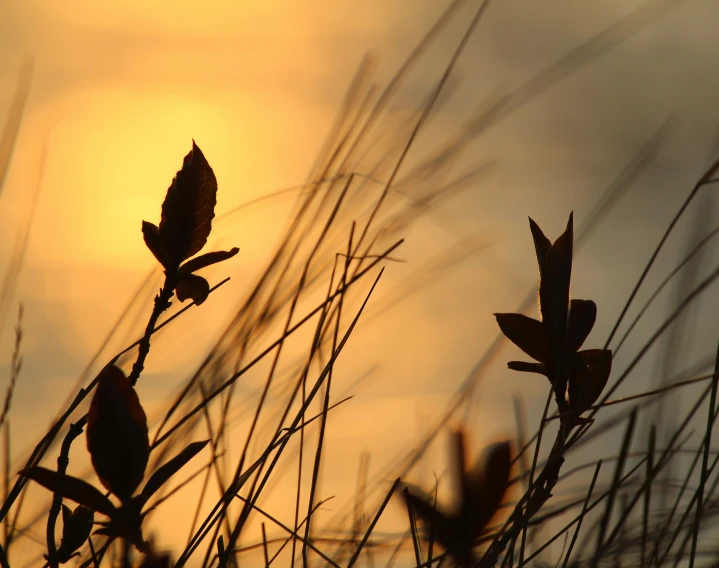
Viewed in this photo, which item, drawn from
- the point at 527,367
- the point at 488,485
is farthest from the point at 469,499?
the point at 527,367

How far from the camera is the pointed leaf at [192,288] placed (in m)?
0.53

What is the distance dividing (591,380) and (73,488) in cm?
33

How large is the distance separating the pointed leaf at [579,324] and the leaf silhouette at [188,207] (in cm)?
24

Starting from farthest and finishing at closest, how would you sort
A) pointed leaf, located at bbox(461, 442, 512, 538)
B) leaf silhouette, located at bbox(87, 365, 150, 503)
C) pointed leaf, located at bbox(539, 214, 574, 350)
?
pointed leaf, located at bbox(461, 442, 512, 538) < pointed leaf, located at bbox(539, 214, 574, 350) < leaf silhouette, located at bbox(87, 365, 150, 503)

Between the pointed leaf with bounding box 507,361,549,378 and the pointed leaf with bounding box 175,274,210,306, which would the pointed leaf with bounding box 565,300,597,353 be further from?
the pointed leaf with bounding box 175,274,210,306

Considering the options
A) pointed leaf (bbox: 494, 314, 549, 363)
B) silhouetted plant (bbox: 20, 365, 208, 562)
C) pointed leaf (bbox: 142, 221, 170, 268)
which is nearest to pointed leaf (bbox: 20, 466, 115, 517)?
silhouetted plant (bbox: 20, 365, 208, 562)

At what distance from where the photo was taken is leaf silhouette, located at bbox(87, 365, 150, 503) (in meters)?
0.39

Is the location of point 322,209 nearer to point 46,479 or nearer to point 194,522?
point 194,522

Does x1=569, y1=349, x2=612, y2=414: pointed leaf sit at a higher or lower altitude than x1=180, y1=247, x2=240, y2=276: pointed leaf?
lower

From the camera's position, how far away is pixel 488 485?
645mm

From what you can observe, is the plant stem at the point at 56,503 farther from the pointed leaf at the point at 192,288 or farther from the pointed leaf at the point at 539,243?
the pointed leaf at the point at 539,243

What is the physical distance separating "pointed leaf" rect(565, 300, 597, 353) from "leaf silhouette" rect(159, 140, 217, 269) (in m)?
0.24

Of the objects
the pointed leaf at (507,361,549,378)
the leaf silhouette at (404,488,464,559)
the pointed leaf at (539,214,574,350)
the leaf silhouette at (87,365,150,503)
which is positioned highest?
the pointed leaf at (539,214,574,350)

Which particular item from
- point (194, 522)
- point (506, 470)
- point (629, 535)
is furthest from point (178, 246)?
point (629, 535)
